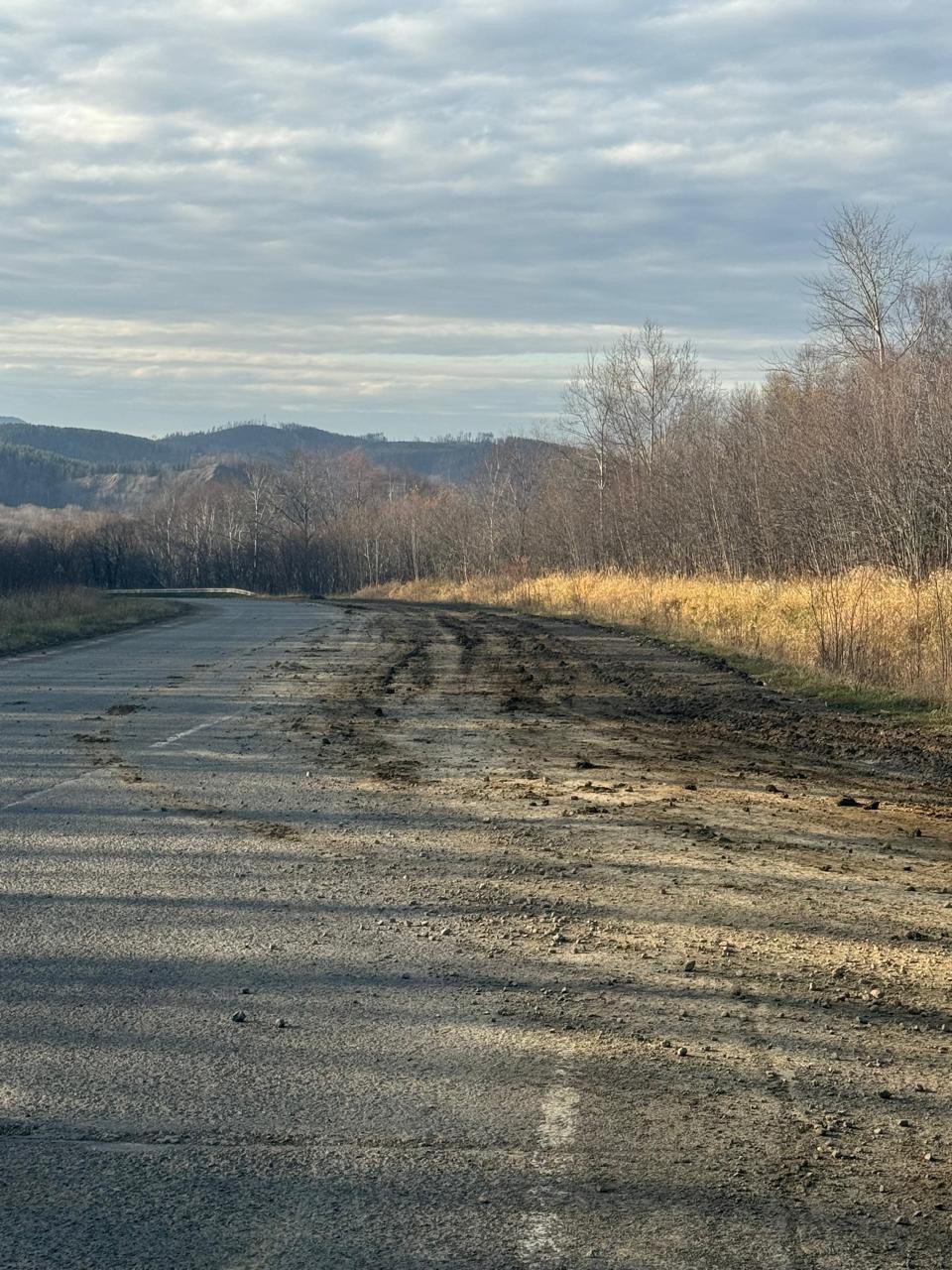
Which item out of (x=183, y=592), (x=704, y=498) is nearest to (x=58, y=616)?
(x=704, y=498)

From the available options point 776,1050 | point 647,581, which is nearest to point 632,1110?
point 776,1050

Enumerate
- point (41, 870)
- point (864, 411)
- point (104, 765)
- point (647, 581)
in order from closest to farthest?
point (41, 870) → point (104, 765) → point (864, 411) → point (647, 581)

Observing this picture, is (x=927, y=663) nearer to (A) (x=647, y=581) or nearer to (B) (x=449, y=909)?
(B) (x=449, y=909)

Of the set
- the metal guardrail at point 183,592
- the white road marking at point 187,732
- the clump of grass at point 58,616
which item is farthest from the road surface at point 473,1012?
the metal guardrail at point 183,592

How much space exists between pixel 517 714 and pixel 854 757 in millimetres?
4466

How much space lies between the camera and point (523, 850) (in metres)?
8.32

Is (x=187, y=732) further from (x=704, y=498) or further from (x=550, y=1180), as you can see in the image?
(x=704, y=498)

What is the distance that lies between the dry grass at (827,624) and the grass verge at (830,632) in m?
0.02

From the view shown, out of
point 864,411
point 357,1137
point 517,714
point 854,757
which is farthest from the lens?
point 864,411

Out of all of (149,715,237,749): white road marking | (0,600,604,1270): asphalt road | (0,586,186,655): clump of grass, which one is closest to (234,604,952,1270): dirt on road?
(0,600,604,1270): asphalt road

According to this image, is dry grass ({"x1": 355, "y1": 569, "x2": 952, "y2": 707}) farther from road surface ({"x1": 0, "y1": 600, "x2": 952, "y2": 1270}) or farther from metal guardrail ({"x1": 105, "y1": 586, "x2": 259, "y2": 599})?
metal guardrail ({"x1": 105, "y1": 586, "x2": 259, "y2": 599})

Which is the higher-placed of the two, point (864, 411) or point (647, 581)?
point (864, 411)

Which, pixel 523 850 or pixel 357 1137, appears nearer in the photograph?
pixel 357 1137

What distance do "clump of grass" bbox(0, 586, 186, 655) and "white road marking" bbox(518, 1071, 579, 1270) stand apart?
22.7 metres
